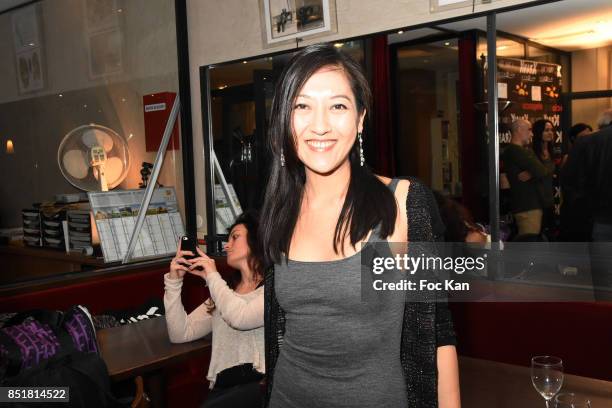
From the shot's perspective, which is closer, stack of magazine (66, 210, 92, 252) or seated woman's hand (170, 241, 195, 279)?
seated woman's hand (170, 241, 195, 279)

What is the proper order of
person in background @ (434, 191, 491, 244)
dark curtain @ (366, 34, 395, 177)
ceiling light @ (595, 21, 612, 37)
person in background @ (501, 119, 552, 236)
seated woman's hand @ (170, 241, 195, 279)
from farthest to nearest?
dark curtain @ (366, 34, 395, 177) < person in background @ (434, 191, 491, 244) < person in background @ (501, 119, 552, 236) < seated woman's hand @ (170, 241, 195, 279) < ceiling light @ (595, 21, 612, 37)

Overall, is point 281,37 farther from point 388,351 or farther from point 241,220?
point 388,351

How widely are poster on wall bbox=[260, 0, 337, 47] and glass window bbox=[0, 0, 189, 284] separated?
3.03 ft

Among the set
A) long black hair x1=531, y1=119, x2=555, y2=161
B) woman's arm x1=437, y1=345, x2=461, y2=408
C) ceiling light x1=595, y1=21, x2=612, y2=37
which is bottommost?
woman's arm x1=437, y1=345, x2=461, y2=408

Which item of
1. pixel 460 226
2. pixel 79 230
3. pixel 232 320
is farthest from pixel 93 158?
pixel 460 226

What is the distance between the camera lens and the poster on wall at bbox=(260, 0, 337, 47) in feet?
12.0

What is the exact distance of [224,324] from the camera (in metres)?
2.63

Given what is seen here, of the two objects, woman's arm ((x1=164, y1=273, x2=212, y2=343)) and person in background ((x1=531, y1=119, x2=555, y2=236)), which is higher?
person in background ((x1=531, y1=119, x2=555, y2=236))

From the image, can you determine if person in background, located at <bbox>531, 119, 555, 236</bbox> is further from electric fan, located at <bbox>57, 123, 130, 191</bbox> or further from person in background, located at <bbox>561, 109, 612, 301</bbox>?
electric fan, located at <bbox>57, 123, 130, 191</bbox>

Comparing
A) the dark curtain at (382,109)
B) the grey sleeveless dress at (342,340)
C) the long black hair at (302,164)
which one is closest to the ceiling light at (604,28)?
the dark curtain at (382,109)

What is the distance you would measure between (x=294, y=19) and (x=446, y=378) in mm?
3002

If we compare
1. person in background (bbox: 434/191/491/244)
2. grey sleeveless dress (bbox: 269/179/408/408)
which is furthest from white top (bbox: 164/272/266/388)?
grey sleeveless dress (bbox: 269/179/408/408)

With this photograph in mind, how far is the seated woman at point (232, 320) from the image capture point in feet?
8.08

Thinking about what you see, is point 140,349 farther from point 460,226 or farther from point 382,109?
point 382,109
